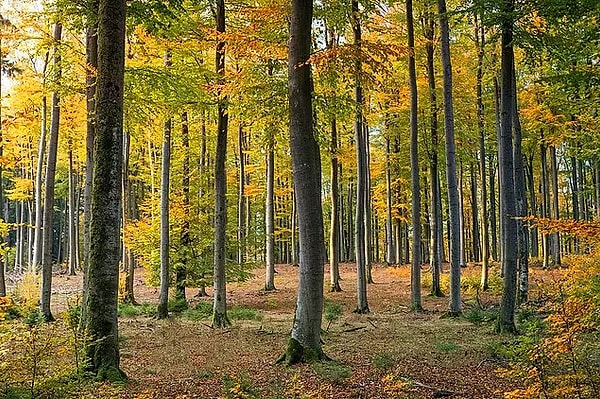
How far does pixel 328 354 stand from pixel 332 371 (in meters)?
1.65

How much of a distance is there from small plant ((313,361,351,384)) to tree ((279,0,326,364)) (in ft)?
0.87

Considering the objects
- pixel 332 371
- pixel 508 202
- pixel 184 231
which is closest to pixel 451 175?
pixel 508 202

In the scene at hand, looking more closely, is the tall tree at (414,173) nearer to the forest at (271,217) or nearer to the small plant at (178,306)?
the forest at (271,217)

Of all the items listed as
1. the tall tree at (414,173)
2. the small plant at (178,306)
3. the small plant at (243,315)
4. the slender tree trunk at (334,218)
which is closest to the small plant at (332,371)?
the small plant at (243,315)

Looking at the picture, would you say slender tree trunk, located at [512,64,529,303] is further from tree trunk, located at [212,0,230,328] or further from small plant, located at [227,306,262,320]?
tree trunk, located at [212,0,230,328]

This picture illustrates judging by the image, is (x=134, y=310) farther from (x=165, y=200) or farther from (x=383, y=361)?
(x=383, y=361)

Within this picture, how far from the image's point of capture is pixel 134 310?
50.8ft

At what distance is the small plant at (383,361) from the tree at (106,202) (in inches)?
146

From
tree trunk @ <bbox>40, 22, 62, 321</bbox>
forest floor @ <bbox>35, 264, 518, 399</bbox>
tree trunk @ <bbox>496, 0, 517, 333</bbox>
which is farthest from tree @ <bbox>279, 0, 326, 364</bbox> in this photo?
tree trunk @ <bbox>40, 22, 62, 321</bbox>

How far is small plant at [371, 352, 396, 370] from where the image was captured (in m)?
8.07

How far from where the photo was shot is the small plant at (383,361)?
8070 millimetres

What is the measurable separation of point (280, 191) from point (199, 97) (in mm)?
19821

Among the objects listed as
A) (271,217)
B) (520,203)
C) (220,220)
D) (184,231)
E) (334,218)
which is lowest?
(184,231)

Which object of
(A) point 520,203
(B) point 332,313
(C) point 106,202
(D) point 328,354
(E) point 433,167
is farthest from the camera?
(E) point 433,167
